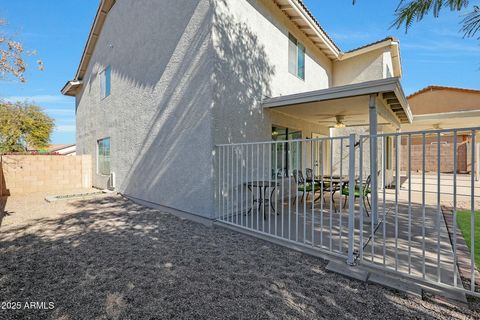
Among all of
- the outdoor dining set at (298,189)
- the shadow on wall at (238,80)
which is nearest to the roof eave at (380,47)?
the shadow on wall at (238,80)

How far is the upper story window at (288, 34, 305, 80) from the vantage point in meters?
9.38

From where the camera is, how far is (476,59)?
10.7ft

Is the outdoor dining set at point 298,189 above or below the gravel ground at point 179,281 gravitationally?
above

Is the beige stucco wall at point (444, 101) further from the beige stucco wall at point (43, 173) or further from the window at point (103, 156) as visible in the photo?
the beige stucco wall at point (43, 173)

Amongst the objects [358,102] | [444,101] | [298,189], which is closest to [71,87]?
[298,189]

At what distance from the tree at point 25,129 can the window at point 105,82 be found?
11906 mm

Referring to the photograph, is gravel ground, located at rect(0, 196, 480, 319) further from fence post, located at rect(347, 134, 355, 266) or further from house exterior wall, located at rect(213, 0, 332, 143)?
house exterior wall, located at rect(213, 0, 332, 143)

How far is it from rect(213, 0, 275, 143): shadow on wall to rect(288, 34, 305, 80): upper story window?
5.90 ft

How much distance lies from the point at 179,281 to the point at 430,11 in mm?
4998

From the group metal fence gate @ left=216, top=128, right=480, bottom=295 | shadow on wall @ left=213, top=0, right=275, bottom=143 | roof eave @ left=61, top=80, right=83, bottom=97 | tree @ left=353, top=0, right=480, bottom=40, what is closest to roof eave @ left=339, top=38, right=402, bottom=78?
shadow on wall @ left=213, top=0, right=275, bottom=143

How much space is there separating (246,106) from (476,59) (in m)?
4.84

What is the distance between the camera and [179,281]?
3.42 m

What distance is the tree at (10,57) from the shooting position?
23.7 ft

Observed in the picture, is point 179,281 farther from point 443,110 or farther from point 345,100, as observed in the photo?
point 443,110
